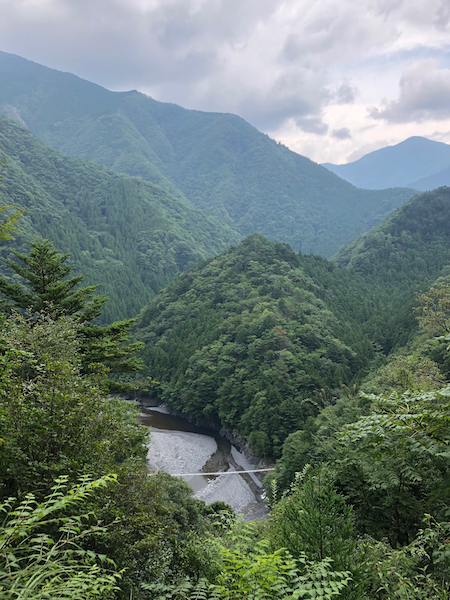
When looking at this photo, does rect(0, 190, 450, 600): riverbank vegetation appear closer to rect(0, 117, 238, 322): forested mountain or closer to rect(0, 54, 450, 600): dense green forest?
rect(0, 54, 450, 600): dense green forest

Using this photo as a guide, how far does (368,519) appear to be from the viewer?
8.16 metres

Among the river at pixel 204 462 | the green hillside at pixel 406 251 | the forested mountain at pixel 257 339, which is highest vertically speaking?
the green hillside at pixel 406 251

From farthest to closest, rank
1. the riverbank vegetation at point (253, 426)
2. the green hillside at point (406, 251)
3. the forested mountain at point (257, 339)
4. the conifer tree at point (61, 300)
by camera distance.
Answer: the green hillside at point (406, 251) → the forested mountain at point (257, 339) → the conifer tree at point (61, 300) → the riverbank vegetation at point (253, 426)

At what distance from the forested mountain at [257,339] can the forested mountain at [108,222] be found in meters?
30.2

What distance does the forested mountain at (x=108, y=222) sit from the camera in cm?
10781

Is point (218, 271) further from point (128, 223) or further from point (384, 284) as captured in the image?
point (128, 223)

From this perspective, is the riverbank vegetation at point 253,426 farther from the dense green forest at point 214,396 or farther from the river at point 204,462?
the river at point 204,462

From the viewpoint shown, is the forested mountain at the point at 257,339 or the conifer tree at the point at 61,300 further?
the forested mountain at the point at 257,339

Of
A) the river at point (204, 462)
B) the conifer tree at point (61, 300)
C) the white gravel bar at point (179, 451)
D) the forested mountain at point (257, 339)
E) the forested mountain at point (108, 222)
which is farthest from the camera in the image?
the forested mountain at point (108, 222)

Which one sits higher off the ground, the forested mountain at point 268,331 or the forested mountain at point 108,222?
the forested mountain at point 108,222

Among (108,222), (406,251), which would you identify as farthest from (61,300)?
(108,222)

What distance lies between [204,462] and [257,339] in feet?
57.2

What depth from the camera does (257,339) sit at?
156ft

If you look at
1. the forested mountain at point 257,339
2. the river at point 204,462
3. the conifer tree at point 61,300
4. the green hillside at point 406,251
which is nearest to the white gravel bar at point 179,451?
the river at point 204,462
